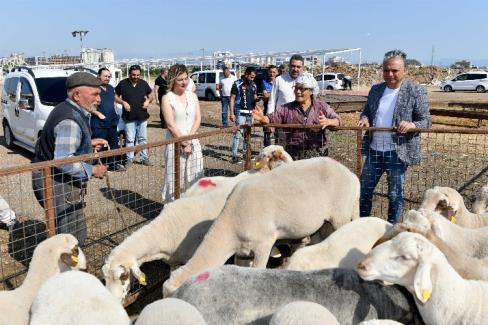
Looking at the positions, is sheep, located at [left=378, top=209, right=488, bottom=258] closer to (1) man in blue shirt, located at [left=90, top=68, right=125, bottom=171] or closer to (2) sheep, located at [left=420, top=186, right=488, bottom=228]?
(2) sheep, located at [left=420, top=186, right=488, bottom=228]

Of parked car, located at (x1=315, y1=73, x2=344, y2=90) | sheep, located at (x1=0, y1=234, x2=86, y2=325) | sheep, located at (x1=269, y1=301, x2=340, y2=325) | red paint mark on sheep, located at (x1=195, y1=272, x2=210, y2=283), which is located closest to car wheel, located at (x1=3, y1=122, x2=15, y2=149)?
sheep, located at (x1=0, y1=234, x2=86, y2=325)

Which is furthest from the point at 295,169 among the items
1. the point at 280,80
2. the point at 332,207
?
the point at 280,80

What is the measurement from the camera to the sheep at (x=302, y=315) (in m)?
2.61

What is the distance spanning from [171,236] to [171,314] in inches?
74.3

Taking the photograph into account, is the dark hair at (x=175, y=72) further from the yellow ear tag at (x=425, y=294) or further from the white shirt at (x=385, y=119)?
the yellow ear tag at (x=425, y=294)

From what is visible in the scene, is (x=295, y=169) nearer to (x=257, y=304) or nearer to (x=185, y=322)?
(x=257, y=304)

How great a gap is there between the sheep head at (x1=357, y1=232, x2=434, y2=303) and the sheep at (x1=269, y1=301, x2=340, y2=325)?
1.44 feet

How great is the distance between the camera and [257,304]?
122 inches

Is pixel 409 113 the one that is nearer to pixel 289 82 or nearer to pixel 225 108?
pixel 289 82

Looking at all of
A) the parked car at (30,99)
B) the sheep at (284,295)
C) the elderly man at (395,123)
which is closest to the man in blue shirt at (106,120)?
the parked car at (30,99)

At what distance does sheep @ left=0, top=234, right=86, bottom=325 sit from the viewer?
3241 mm

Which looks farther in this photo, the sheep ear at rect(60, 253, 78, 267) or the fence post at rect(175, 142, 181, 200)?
the fence post at rect(175, 142, 181, 200)

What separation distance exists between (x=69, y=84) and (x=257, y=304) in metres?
2.59

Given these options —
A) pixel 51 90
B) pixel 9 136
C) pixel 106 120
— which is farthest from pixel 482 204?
pixel 9 136
